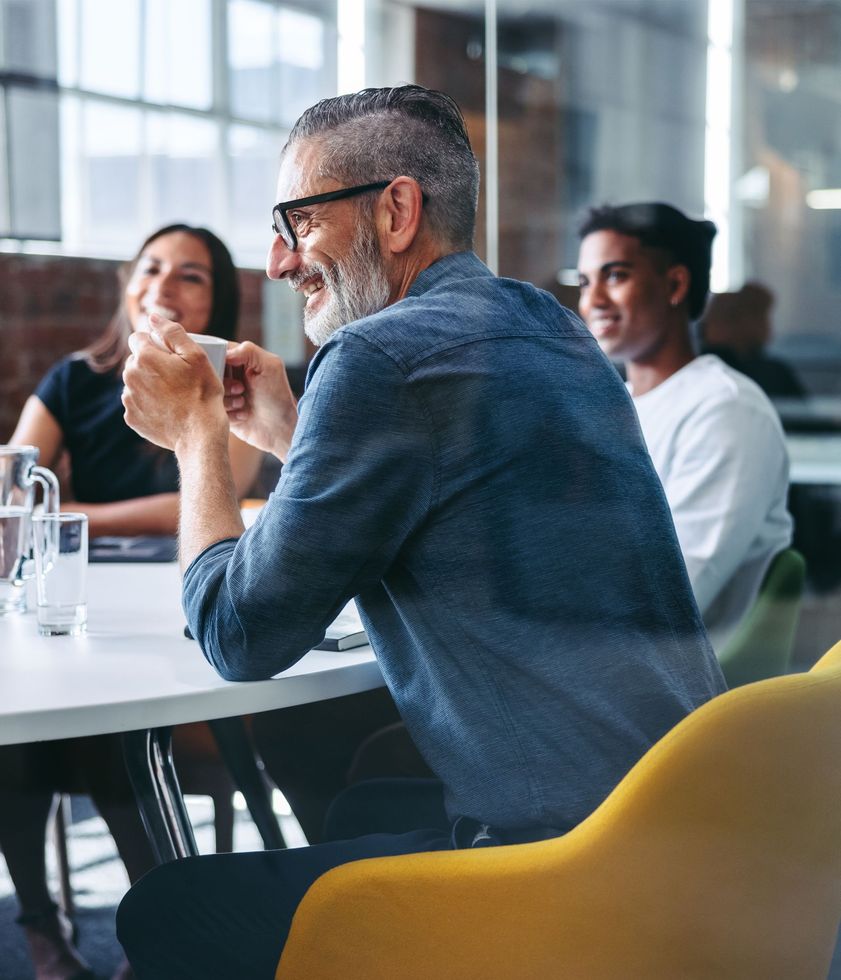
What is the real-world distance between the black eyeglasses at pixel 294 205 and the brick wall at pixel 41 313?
1693mm

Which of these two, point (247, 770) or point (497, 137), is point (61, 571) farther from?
point (497, 137)

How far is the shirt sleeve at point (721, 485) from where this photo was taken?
5.36ft

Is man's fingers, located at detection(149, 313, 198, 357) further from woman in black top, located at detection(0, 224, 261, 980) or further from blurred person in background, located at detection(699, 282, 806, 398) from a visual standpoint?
blurred person in background, located at detection(699, 282, 806, 398)

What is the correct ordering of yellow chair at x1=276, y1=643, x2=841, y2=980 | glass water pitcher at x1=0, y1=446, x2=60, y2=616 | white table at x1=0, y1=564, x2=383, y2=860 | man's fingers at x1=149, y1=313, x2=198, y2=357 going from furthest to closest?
glass water pitcher at x1=0, y1=446, x2=60, y2=616
man's fingers at x1=149, y1=313, x2=198, y2=357
white table at x1=0, y1=564, x2=383, y2=860
yellow chair at x1=276, y1=643, x2=841, y2=980

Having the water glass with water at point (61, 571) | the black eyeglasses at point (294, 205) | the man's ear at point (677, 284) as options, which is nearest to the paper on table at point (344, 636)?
the water glass with water at point (61, 571)

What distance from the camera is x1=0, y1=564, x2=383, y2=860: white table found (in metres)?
0.96

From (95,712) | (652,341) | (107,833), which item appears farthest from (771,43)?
(95,712)

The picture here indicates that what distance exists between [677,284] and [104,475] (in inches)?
41.0

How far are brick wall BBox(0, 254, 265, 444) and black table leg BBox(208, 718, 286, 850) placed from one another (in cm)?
137

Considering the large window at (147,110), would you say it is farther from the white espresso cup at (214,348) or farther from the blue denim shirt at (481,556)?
the blue denim shirt at (481,556)

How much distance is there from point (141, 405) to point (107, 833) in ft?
2.95

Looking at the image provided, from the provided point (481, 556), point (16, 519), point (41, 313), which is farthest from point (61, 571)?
point (41, 313)

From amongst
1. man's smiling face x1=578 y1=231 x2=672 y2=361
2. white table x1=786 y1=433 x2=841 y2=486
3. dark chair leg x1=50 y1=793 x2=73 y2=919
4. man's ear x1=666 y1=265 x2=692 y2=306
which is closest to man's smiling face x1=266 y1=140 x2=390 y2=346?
man's smiling face x1=578 y1=231 x2=672 y2=361

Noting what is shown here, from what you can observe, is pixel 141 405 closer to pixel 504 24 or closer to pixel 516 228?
pixel 516 228
